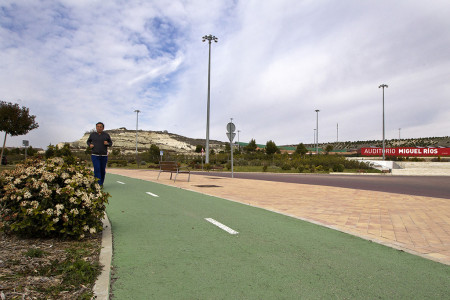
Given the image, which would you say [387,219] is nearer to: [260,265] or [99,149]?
[260,265]

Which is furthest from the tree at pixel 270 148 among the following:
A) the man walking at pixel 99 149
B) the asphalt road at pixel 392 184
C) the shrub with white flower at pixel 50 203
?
the shrub with white flower at pixel 50 203

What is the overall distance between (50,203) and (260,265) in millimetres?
2823

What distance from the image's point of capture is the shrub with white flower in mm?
4133

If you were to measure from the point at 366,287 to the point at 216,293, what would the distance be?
4.39 feet

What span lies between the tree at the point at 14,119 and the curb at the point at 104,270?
24.6 metres

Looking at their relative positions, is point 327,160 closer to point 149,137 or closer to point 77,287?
point 77,287

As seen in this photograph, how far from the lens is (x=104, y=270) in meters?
3.21

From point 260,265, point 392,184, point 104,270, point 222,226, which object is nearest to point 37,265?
point 104,270

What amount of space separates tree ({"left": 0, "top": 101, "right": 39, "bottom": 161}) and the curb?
24556mm

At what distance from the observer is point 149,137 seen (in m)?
127

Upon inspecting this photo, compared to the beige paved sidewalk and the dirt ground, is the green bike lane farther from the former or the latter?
the beige paved sidewalk

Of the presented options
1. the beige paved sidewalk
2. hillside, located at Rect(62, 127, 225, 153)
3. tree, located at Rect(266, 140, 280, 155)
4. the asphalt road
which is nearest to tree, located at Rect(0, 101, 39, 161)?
the asphalt road

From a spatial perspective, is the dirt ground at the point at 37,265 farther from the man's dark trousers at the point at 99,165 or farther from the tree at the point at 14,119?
the tree at the point at 14,119

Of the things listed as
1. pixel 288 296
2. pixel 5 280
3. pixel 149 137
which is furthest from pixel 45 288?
pixel 149 137
